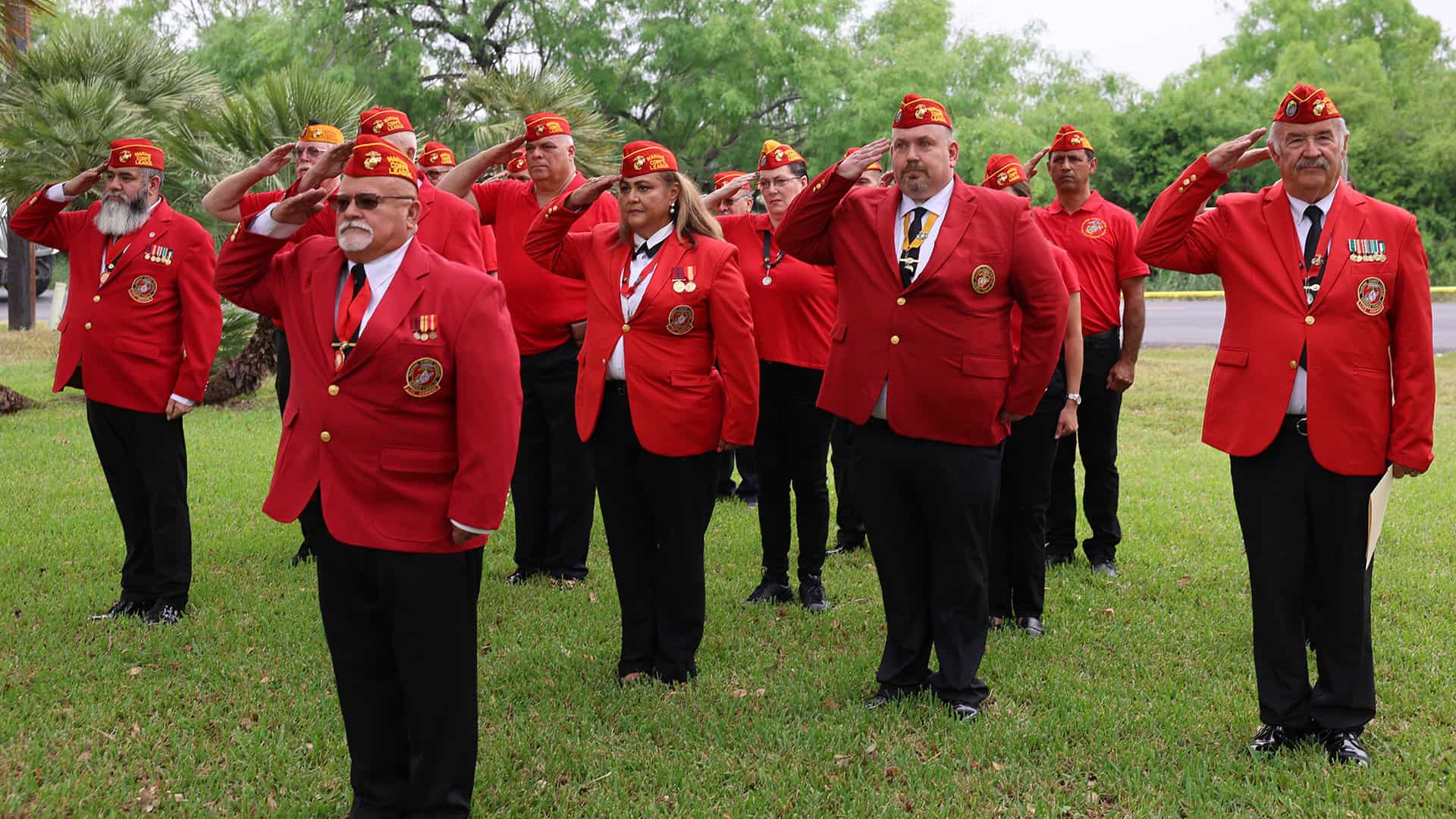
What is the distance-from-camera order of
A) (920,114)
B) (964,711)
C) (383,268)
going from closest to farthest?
1. (383,268)
2. (920,114)
3. (964,711)

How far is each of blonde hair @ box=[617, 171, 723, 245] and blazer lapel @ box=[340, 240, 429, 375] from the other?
169cm

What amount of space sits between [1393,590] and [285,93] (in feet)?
32.4

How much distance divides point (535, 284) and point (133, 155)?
2063mm

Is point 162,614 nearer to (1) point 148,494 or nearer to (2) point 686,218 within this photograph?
(1) point 148,494

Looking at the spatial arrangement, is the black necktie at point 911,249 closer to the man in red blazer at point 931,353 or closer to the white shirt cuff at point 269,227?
the man in red blazer at point 931,353

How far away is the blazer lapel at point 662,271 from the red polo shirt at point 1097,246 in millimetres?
2443

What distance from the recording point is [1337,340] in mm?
4410

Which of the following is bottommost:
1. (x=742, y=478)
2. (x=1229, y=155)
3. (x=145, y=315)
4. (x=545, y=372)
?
(x=742, y=478)

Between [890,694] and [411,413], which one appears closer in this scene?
[411,413]

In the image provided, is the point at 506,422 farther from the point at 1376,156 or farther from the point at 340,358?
the point at 1376,156

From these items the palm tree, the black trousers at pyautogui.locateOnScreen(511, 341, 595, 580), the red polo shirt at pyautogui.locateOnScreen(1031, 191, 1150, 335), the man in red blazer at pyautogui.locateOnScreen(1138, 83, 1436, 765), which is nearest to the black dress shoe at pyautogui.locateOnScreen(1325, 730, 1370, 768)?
the man in red blazer at pyautogui.locateOnScreen(1138, 83, 1436, 765)

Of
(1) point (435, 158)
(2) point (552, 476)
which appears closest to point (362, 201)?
(2) point (552, 476)

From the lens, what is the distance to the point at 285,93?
11.6m

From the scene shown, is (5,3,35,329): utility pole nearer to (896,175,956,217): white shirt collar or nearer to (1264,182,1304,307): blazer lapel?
(896,175,956,217): white shirt collar
